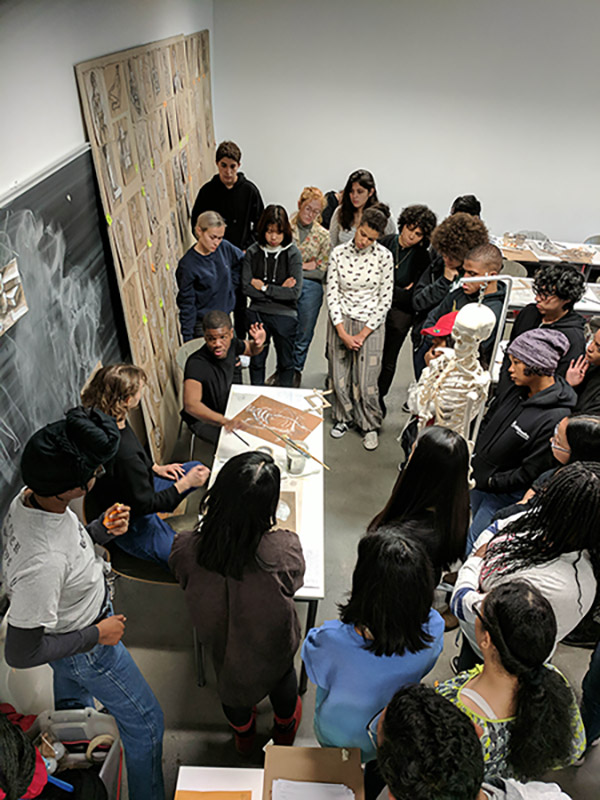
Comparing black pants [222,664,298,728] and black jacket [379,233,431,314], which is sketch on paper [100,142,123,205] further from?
black pants [222,664,298,728]

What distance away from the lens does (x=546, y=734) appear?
54.4 inches

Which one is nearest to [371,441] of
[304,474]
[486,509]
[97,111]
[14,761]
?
[486,509]

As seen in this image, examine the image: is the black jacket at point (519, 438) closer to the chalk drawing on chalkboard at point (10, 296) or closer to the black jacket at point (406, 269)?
the black jacket at point (406, 269)

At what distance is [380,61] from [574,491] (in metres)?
5.86

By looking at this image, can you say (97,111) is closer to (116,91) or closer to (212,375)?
(116,91)

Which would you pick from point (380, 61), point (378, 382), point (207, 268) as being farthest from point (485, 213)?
point (207, 268)

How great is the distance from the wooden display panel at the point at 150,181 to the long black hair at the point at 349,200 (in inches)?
53.0

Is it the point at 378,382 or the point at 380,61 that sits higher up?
the point at 380,61

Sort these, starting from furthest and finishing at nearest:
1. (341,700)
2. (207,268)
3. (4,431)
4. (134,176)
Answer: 1. (207,268)
2. (134,176)
3. (4,431)
4. (341,700)

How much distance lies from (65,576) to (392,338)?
3.06 m

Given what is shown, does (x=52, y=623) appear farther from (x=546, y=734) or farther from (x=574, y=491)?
(x=574, y=491)

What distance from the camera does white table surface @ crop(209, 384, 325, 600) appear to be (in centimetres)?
215

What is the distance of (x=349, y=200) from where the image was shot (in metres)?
4.39

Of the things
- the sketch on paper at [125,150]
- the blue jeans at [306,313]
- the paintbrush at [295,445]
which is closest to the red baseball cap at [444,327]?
the paintbrush at [295,445]
